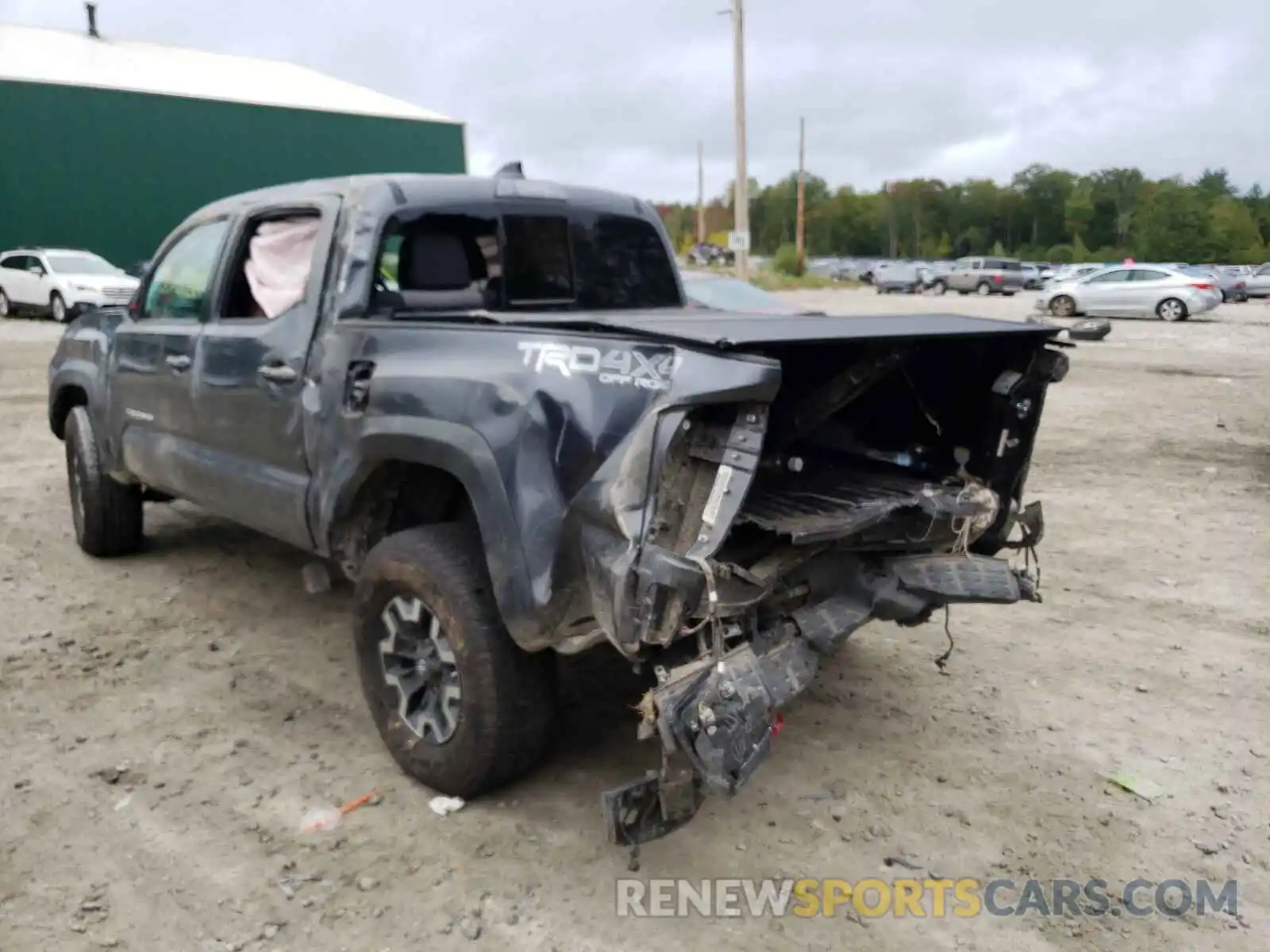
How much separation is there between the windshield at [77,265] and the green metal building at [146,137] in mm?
7097

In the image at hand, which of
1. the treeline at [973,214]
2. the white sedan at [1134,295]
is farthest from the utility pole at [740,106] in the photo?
the treeline at [973,214]

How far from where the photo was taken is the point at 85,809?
3.25 meters

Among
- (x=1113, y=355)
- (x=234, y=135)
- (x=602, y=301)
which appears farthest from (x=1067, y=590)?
(x=234, y=135)

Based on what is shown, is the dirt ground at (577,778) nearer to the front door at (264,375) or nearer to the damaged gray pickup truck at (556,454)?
the damaged gray pickup truck at (556,454)

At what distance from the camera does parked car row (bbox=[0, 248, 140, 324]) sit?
2012 centimetres

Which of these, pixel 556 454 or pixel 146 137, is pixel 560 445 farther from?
pixel 146 137

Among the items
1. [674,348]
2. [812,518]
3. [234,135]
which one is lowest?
[812,518]

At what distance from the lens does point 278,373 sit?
12.4ft

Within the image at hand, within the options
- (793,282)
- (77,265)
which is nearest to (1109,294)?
(793,282)

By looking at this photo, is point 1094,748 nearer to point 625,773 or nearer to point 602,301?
point 625,773

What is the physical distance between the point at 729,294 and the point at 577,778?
11.0 metres

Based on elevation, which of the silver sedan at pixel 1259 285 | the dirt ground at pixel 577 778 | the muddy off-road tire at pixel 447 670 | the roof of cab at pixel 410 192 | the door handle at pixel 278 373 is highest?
the roof of cab at pixel 410 192

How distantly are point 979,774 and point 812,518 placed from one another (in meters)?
1.20

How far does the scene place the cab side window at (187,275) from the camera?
4.50 meters
